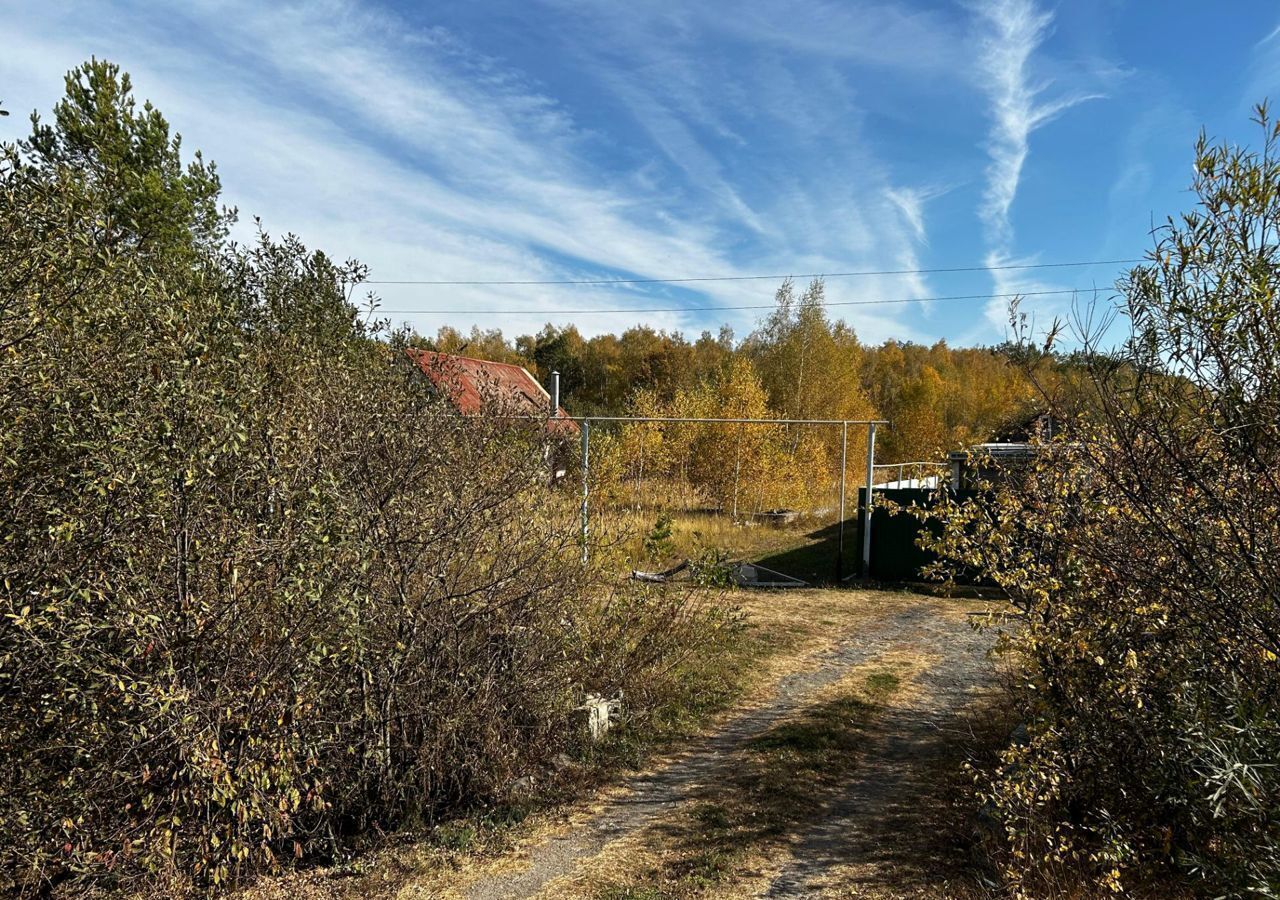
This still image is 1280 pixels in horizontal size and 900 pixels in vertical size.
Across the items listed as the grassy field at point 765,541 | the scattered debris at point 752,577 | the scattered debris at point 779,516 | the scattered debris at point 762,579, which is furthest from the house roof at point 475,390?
the scattered debris at point 779,516

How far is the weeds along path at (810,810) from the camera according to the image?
3.78 metres

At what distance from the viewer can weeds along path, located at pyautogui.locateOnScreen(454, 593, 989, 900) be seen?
12.4 ft

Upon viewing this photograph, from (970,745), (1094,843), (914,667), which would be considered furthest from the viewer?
(914,667)

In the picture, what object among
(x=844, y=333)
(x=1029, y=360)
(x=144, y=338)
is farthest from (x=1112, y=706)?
(x=844, y=333)

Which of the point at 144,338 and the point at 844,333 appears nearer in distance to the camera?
the point at 144,338

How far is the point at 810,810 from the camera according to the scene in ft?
14.5

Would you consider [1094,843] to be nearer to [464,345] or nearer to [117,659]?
[117,659]

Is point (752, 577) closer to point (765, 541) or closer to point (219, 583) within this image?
point (765, 541)

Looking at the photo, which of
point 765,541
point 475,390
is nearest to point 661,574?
point 765,541

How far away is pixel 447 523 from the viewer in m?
4.19

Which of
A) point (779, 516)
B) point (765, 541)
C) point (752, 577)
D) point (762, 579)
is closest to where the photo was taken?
point (752, 577)

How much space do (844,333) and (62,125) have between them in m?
26.2

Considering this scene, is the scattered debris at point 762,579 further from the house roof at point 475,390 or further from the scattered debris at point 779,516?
the house roof at point 475,390

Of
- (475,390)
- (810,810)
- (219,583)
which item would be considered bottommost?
(810,810)
